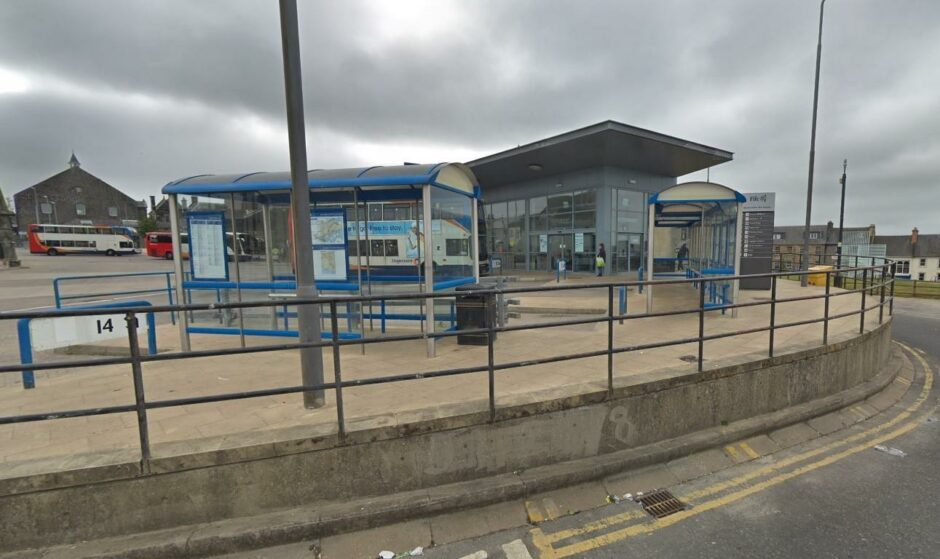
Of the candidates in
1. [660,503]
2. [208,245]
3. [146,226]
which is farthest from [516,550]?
[146,226]

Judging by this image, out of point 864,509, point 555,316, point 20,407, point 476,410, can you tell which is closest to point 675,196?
point 555,316

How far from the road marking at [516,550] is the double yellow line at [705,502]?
0.09m

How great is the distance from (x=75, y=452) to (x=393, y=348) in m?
3.62

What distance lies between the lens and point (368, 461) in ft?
9.79

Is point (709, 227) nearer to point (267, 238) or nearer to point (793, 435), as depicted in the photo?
point (793, 435)

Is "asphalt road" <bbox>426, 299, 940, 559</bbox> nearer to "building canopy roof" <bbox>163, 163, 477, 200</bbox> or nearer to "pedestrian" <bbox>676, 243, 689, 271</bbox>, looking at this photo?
"building canopy roof" <bbox>163, 163, 477, 200</bbox>

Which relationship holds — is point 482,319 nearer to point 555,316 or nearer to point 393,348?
point 393,348

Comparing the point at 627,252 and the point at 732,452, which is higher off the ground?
the point at 627,252

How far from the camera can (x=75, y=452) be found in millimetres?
2875

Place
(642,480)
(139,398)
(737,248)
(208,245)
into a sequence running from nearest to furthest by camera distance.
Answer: (139,398), (642,480), (208,245), (737,248)

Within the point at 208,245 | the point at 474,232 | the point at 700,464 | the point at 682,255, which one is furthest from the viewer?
the point at 682,255

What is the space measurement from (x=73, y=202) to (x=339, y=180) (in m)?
80.9

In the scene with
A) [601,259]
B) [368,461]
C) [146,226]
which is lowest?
[368,461]

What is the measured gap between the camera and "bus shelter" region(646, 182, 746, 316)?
8062 millimetres
